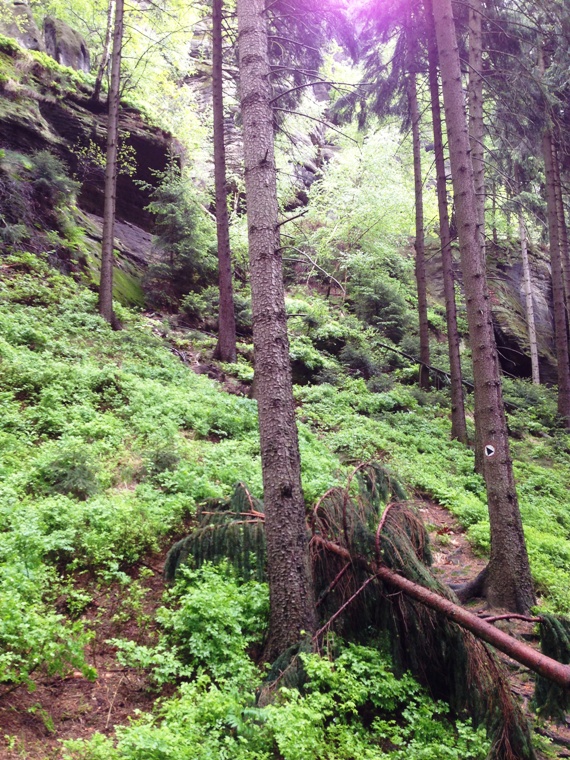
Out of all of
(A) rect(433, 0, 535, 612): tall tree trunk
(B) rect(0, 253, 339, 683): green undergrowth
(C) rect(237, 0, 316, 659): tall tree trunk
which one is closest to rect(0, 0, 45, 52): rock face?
(B) rect(0, 253, 339, 683): green undergrowth

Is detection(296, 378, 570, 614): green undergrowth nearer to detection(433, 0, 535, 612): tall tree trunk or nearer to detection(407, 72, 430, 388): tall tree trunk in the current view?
detection(433, 0, 535, 612): tall tree trunk

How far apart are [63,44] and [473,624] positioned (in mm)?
22069

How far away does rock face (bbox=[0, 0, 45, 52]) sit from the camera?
15672 mm

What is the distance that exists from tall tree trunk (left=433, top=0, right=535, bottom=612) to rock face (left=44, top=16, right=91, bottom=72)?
16.1 metres

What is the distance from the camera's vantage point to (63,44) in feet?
58.0

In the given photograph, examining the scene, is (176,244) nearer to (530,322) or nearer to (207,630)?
(207,630)

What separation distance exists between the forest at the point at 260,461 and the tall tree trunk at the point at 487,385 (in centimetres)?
3

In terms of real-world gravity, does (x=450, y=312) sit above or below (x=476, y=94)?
below

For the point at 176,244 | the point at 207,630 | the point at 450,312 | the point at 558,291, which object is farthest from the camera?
the point at 558,291

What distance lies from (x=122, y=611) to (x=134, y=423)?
3.64 meters

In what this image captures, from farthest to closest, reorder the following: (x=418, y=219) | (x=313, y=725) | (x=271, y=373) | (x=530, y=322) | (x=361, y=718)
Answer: (x=530, y=322) < (x=418, y=219) < (x=271, y=373) < (x=361, y=718) < (x=313, y=725)

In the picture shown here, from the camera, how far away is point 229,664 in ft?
11.8

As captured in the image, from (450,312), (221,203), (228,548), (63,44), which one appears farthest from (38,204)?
(228,548)

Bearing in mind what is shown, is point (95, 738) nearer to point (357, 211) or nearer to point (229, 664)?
point (229, 664)
